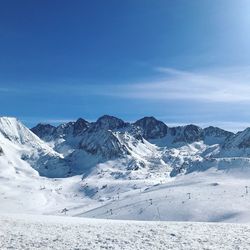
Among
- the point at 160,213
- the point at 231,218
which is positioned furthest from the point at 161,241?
the point at 160,213

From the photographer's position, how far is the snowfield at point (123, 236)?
33.4m

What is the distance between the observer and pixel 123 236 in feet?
119

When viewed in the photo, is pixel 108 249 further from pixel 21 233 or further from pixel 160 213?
pixel 160 213

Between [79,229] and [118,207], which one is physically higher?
[79,229]

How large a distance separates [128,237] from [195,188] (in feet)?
377

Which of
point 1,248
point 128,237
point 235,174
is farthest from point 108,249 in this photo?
point 235,174

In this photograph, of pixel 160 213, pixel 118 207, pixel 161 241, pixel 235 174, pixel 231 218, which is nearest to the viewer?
pixel 161 241

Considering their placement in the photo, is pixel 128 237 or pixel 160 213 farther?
pixel 160 213

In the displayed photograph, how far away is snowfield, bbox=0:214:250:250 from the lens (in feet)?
110

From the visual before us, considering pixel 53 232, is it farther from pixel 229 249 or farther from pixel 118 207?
pixel 118 207

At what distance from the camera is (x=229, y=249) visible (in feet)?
108

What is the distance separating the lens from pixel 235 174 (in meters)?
179

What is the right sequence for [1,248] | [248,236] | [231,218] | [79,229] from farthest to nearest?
[231,218] < [79,229] < [248,236] < [1,248]

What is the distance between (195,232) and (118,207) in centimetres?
10883
